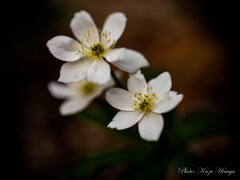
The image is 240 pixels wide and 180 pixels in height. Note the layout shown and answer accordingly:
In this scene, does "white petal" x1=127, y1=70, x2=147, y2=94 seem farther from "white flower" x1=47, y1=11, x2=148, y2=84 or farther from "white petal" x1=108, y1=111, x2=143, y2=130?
"white petal" x1=108, y1=111, x2=143, y2=130

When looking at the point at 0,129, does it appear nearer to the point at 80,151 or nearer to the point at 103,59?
the point at 80,151

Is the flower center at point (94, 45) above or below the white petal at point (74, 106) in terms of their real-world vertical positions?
above

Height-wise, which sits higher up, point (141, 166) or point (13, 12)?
point (13, 12)

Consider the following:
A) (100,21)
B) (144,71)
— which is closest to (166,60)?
(144,71)

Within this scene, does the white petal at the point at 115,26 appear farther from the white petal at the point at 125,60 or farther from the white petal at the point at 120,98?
the white petal at the point at 120,98

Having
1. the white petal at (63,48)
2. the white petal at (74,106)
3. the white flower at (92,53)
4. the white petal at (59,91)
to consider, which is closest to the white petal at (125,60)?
the white flower at (92,53)

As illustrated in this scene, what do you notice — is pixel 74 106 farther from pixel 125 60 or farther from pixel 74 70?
pixel 125 60
